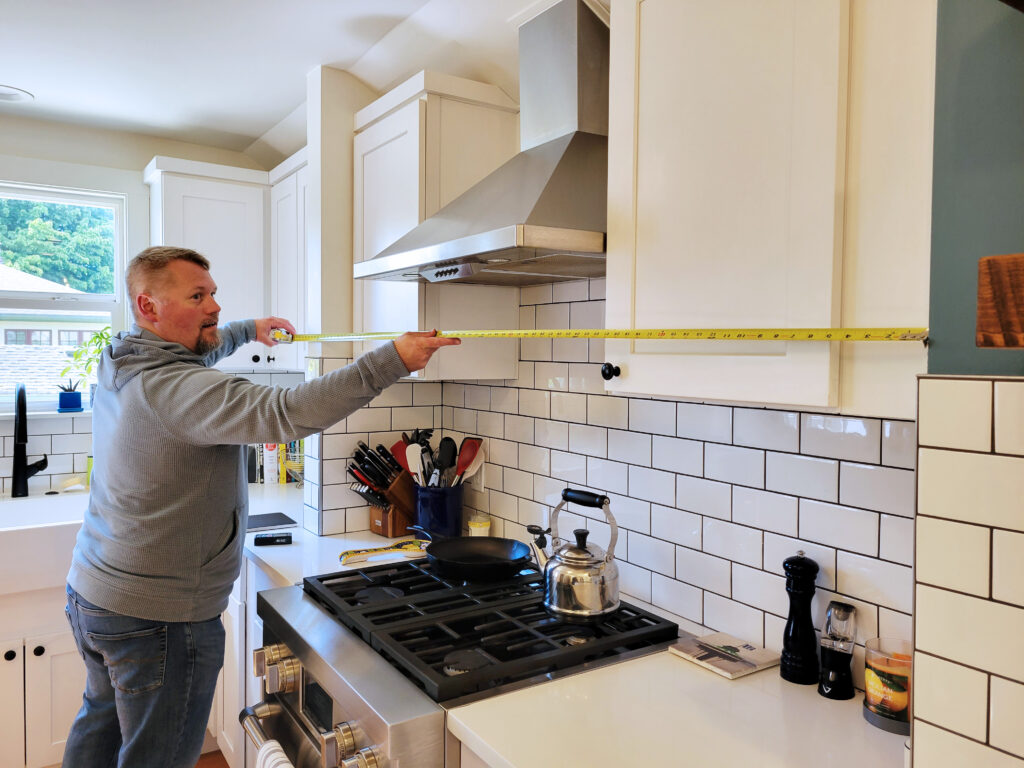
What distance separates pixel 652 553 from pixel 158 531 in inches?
48.5

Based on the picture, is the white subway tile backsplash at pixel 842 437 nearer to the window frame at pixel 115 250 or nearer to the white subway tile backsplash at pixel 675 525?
the white subway tile backsplash at pixel 675 525

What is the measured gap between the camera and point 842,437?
4.64ft

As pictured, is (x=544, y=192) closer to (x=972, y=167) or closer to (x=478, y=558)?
(x=972, y=167)

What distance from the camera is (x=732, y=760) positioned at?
1.15 metres

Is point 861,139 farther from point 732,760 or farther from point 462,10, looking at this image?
point 462,10

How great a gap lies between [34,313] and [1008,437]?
152 inches

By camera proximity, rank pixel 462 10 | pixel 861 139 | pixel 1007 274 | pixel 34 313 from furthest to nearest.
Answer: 1. pixel 34 313
2. pixel 462 10
3. pixel 861 139
4. pixel 1007 274

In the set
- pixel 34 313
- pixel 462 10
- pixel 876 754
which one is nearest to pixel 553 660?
pixel 876 754

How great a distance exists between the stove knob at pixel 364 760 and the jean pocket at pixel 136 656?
0.74 m

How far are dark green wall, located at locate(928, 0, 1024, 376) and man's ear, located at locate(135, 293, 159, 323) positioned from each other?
1732mm

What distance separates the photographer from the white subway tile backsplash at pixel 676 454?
174cm

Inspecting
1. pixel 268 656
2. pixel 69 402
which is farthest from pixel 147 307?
pixel 69 402

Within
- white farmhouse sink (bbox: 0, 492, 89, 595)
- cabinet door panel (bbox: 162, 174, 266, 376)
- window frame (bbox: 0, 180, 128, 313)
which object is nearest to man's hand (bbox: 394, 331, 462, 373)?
Answer: white farmhouse sink (bbox: 0, 492, 89, 595)

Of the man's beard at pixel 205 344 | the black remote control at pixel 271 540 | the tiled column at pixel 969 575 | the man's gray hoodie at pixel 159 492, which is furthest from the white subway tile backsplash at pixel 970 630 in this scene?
the black remote control at pixel 271 540
